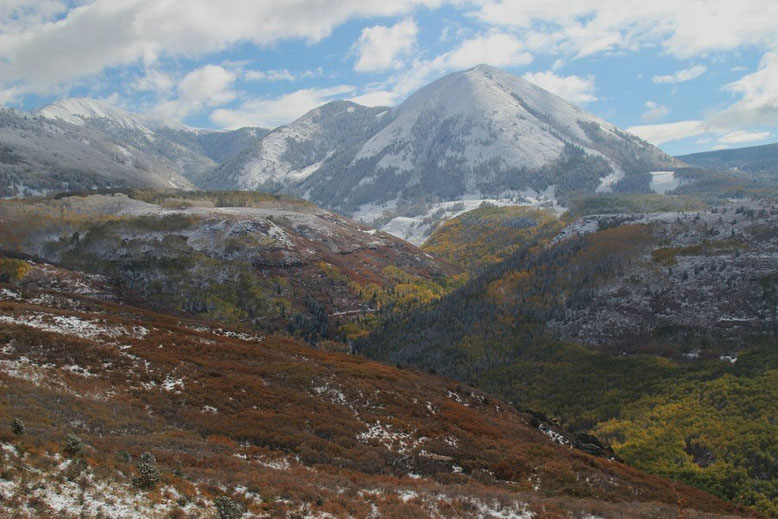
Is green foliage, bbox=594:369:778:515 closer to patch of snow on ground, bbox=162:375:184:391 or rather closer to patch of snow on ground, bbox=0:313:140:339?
patch of snow on ground, bbox=162:375:184:391

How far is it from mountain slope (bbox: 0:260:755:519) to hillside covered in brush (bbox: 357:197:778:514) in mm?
34870

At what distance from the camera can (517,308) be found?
190m

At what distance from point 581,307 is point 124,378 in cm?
15568

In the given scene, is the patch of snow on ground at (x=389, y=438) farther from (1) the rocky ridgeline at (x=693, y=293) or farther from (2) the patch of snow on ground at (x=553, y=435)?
(1) the rocky ridgeline at (x=693, y=293)

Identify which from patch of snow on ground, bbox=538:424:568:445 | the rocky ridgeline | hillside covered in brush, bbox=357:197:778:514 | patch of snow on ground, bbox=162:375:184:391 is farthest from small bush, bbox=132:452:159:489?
the rocky ridgeline

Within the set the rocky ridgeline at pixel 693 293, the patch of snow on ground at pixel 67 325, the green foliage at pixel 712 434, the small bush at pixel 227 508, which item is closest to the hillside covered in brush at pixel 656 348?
the green foliage at pixel 712 434

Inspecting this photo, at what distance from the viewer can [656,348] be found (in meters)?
139

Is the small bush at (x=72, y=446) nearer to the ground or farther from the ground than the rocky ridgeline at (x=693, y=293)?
farther from the ground

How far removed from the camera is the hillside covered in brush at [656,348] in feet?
292

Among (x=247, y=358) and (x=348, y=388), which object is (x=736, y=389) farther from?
(x=247, y=358)

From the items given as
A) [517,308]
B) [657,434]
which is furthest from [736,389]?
[517,308]

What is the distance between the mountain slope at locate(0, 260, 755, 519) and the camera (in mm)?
25141

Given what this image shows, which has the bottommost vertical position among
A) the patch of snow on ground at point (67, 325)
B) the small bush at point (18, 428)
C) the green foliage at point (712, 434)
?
the green foliage at point (712, 434)

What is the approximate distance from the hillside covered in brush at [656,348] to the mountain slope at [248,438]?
34.9 metres
